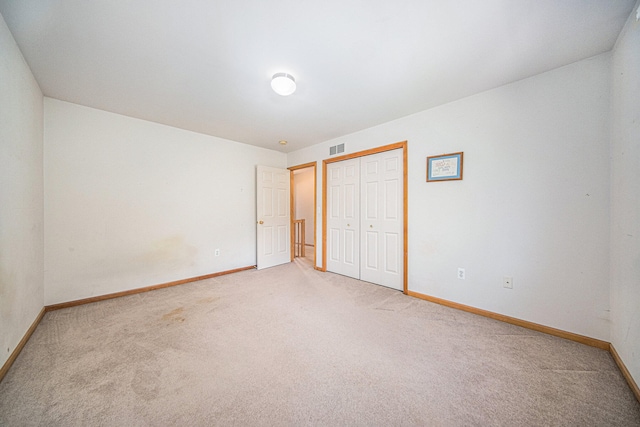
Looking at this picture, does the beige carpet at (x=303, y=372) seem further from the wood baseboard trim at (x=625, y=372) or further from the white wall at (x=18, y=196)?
the white wall at (x=18, y=196)

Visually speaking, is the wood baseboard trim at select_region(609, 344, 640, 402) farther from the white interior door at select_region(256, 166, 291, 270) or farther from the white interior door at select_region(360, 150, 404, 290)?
the white interior door at select_region(256, 166, 291, 270)

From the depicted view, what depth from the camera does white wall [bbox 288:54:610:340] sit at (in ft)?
5.82

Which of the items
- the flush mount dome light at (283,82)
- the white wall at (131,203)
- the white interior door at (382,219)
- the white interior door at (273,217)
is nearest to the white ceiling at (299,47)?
the flush mount dome light at (283,82)

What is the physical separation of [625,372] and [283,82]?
10.7ft

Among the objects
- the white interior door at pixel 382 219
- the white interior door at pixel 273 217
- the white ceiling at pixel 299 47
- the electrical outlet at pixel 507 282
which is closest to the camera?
the white ceiling at pixel 299 47

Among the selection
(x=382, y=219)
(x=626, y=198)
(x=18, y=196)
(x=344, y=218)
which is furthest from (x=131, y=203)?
(x=626, y=198)

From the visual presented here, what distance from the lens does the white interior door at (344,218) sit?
3.50 m

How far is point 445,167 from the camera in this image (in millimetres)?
2543

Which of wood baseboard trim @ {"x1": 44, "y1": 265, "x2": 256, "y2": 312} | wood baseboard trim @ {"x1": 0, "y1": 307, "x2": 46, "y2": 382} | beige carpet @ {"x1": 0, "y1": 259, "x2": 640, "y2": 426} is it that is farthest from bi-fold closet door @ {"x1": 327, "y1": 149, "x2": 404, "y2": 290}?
wood baseboard trim @ {"x1": 0, "y1": 307, "x2": 46, "y2": 382}

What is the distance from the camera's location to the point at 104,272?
107 inches

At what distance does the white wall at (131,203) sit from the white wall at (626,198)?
435 cm

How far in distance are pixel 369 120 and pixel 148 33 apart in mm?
2418

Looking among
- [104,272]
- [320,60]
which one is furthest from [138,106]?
[320,60]

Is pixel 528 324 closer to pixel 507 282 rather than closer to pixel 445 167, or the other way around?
pixel 507 282
